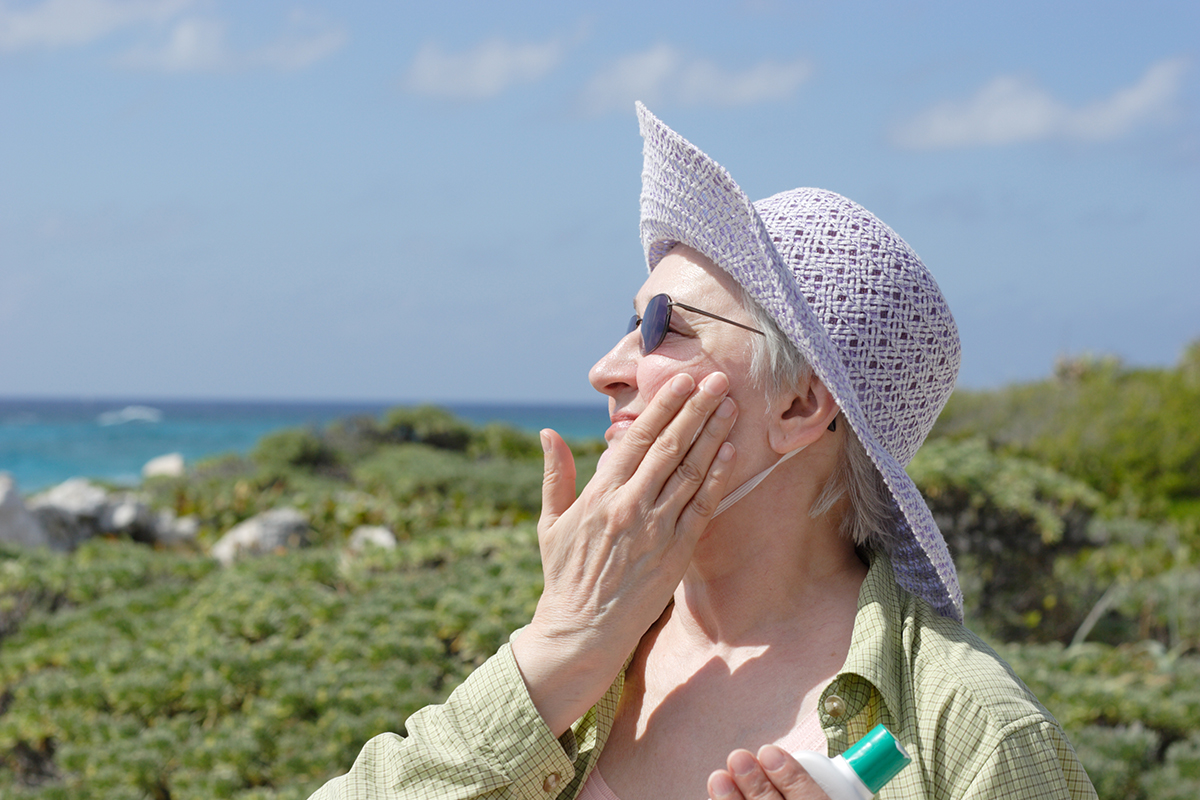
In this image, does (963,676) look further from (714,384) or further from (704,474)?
(714,384)

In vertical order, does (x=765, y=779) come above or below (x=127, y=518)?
above

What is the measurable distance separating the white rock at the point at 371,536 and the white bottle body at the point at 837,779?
6.12 m

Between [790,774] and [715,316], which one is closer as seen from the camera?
[790,774]

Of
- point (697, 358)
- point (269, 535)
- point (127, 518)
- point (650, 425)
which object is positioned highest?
point (697, 358)

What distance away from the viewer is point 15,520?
990 centimetres

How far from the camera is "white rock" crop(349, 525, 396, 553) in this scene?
25.6ft

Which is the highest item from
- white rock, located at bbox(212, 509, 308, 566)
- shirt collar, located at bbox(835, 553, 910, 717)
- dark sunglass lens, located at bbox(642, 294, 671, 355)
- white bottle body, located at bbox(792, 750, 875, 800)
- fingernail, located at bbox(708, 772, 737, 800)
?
dark sunglass lens, located at bbox(642, 294, 671, 355)

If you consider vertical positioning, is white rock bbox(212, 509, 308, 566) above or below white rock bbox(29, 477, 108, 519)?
above

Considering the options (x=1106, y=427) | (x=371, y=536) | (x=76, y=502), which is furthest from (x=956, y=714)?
(x=1106, y=427)

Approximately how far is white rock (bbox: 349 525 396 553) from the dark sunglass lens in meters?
5.59

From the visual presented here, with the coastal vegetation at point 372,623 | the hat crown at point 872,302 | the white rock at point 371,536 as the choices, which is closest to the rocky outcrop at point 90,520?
the coastal vegetation at point 372,623

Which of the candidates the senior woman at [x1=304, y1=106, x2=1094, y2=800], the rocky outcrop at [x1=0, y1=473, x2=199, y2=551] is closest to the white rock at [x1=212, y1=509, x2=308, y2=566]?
the rocky outcrop at [x1=0, y1=473, x2=199, y2=551]

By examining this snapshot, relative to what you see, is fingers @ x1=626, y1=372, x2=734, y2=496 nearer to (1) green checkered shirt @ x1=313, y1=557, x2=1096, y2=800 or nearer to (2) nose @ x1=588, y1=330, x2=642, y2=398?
(2) nose @ x1=588, y1=330, x2=642, y2=398

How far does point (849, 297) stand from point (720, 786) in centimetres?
104
